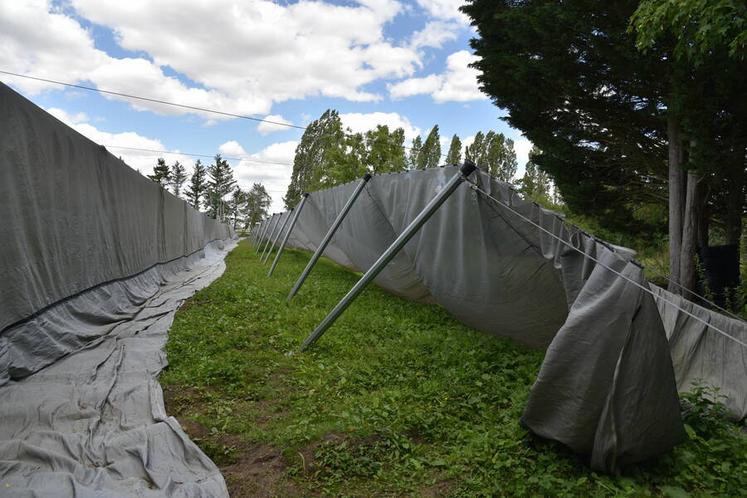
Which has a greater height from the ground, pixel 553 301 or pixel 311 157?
pixel 311 157

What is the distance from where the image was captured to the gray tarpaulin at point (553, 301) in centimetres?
210

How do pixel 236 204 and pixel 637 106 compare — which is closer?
pixel 637 106

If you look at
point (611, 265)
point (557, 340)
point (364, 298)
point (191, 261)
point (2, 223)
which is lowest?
point (191, 261)

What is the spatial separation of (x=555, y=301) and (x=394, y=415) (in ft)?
5.80

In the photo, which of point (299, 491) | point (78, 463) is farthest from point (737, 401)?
point (78, 463)

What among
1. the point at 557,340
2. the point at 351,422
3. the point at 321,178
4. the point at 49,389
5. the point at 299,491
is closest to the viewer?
the point at 299,491

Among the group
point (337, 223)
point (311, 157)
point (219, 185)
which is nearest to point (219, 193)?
point (219, 185)

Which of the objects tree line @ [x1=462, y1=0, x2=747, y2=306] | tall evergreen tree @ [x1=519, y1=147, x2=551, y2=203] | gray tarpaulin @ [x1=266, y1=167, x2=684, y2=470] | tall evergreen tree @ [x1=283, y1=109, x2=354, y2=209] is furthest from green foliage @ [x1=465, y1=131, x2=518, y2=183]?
gray tarpaulin @ [x1=266, y1=167, x2=684, y2=470]

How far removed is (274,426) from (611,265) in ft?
7.27

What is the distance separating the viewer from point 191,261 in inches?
517

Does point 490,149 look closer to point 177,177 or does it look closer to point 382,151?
point 382,151

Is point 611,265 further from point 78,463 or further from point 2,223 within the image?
point 2,223

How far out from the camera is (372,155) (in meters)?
21.8

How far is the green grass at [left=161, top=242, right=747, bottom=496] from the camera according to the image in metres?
2.13
